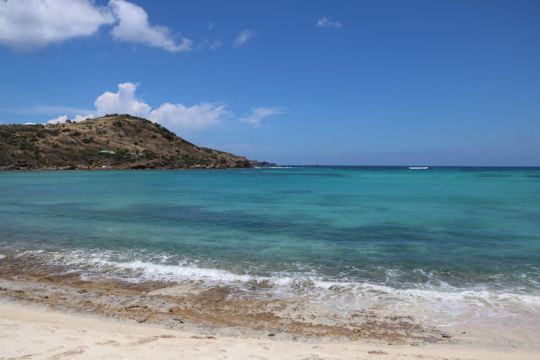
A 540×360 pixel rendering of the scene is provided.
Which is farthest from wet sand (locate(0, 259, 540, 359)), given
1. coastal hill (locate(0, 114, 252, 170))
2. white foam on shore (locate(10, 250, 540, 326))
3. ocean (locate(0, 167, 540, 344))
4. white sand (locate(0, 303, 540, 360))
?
coastal hill (locate(0, 114, 252, 170))

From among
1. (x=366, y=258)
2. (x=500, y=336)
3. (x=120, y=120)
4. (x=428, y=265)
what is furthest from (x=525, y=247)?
(x=120, y=120)

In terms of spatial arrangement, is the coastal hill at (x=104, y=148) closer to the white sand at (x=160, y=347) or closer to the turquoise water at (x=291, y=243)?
the turquoise water at (x=291, y=243)

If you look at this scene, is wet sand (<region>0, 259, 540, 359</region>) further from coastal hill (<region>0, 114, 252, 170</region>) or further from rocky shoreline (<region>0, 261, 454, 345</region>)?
coastal hill (<region>0, 114, 252, 170</region>)

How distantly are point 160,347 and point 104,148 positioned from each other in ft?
340

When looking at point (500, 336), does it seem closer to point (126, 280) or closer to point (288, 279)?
point (288, 279)

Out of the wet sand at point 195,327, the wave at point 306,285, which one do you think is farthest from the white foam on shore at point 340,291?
the wet sand at point 195,327

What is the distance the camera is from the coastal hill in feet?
275

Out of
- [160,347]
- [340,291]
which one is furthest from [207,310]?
[340,291]

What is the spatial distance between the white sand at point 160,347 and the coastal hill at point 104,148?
86154mm

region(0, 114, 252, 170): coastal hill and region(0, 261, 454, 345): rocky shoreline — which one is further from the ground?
region(0, 114, 252, 170): coastal hill

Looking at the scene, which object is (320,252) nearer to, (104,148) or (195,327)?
(195,327)

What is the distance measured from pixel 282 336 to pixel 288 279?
357 centimetres

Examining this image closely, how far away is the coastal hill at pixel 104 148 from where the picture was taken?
83875mm

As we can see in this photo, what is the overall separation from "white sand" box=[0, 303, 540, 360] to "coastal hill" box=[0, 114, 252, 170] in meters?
86.2
